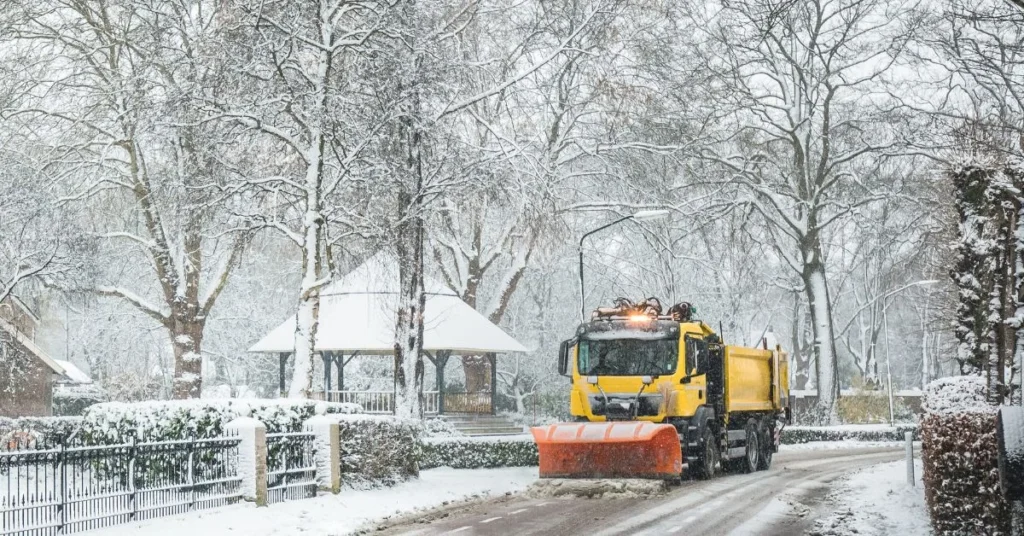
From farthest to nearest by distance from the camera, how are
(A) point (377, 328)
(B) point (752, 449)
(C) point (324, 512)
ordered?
(A) point (377, 328) < (B) point (752, 449) < (C) point (324, 512)

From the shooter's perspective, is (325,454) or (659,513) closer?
(659,513)

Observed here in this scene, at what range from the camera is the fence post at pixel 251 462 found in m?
18.8

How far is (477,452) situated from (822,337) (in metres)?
20.9

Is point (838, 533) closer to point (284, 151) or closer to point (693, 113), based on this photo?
point (284, 151)

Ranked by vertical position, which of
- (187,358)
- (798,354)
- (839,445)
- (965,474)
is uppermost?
(187,358)

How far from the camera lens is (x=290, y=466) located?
20234mm

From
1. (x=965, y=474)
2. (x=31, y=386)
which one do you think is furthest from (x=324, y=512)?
(x=31, y=386)

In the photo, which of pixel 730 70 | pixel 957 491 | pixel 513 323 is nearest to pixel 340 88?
pixel 957 491

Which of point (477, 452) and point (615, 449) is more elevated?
point (615, 449)

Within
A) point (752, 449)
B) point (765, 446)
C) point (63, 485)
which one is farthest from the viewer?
point (765, 446)

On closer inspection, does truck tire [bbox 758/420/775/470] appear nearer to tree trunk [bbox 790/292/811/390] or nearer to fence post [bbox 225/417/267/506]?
fence post [bbox 225/417/267/506]

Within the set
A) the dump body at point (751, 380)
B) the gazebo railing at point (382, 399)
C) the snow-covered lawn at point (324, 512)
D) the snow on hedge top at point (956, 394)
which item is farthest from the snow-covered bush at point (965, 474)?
the gazebo railing at point (382, 399)

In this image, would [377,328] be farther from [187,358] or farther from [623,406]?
[623,406]

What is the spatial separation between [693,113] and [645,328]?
16.9 metres
